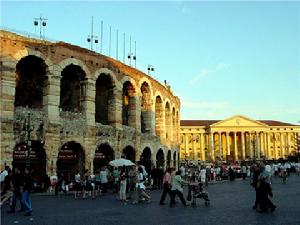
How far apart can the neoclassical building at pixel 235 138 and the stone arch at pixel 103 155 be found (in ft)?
299

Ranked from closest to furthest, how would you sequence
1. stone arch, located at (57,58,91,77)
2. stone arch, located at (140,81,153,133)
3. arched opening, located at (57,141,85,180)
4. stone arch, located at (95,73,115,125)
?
stone arch, located at (57,58,91,77)
arched opening, located at (57,141,85,180)
stone arch, located at (95,73,115,125)
stone arch, located at (140,81,153,133)

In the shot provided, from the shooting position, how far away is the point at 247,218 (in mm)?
11172

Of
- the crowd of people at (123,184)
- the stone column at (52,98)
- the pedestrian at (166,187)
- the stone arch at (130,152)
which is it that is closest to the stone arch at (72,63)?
the stone column at (52,98)

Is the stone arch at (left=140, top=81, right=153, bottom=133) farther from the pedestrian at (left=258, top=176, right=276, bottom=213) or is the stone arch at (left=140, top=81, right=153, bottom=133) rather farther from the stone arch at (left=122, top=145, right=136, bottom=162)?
the pedestrian at (left=258, top=176, right=276, bottom=213)

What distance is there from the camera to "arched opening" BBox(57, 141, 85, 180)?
86.1 ft

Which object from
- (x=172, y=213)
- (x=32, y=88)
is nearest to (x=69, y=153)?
(x=32, y=88)

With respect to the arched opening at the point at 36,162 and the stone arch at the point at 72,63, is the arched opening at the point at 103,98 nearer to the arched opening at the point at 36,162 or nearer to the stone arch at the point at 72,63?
the stone arch at the point at 72,63

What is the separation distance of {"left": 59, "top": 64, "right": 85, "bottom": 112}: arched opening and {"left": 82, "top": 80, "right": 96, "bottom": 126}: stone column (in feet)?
2.10

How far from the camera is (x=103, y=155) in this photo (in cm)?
2916

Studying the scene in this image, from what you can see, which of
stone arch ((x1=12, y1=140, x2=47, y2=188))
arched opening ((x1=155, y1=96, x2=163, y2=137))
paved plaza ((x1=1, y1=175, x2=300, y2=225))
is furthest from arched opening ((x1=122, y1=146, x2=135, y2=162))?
paved plaza ((x1=1, y1=175, x2=300, y2=225))

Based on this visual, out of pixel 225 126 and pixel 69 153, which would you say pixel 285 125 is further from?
pixel 69 153

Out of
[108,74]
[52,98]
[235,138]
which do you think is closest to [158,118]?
[108,74]

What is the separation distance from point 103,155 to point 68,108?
4.26 metres

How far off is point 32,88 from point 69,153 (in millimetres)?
4896
